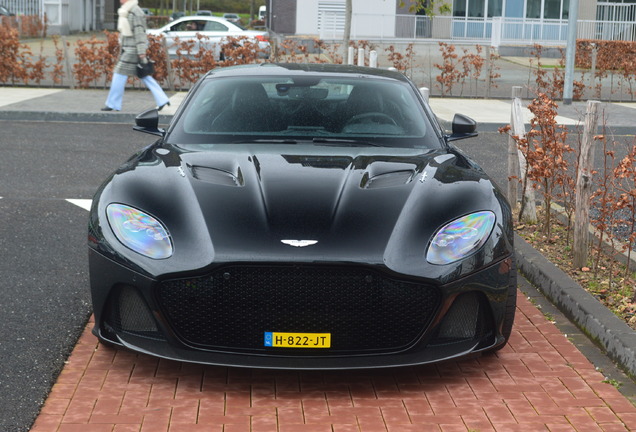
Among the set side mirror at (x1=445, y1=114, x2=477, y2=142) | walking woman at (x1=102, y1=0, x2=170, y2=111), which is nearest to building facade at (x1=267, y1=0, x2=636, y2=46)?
walking woman at (x1=102, y1=0, x2=170, y2=111)

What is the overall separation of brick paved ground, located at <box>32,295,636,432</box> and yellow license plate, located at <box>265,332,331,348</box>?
0.26 meters

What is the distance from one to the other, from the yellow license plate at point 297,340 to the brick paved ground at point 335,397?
261mm

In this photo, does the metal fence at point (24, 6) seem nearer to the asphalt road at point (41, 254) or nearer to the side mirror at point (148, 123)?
the asphalt road at point (41, 254)

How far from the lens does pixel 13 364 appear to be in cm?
513

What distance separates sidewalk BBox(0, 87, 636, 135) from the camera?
16.2 meters

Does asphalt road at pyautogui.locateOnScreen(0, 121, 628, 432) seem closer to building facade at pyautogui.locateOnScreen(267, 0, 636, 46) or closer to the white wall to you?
building facade at pyautogui.locateOnScreen(267, 0, 636, 46)

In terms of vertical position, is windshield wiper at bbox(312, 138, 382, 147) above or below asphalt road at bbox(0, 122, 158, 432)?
above

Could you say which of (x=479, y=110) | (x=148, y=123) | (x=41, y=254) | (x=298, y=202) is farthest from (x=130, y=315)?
(x=479, y=110)

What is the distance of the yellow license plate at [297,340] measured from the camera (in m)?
4.69

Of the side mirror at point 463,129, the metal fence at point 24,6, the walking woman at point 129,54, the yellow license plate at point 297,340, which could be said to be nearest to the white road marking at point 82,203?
the side mirror at point 463,129

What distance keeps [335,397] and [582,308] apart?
1.86m

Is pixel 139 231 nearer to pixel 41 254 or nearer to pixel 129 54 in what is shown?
pixel 41 254

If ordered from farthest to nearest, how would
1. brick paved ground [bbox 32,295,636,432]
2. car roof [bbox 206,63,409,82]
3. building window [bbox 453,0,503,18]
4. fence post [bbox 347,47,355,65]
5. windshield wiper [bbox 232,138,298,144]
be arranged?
building window [bbox 453,0,503,18], fence post [bbox 347,47,355,65], car roof [bbox 206,63,409,82], windshield wiper [bbox 232,138,298,144], brick paved ground [bbox 32,295,636,432]

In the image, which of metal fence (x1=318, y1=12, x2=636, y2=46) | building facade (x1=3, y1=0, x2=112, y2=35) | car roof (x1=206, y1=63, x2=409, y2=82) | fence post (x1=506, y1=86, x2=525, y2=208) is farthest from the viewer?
building facade (x1=3, y1=0, x2=112, y2=35)
